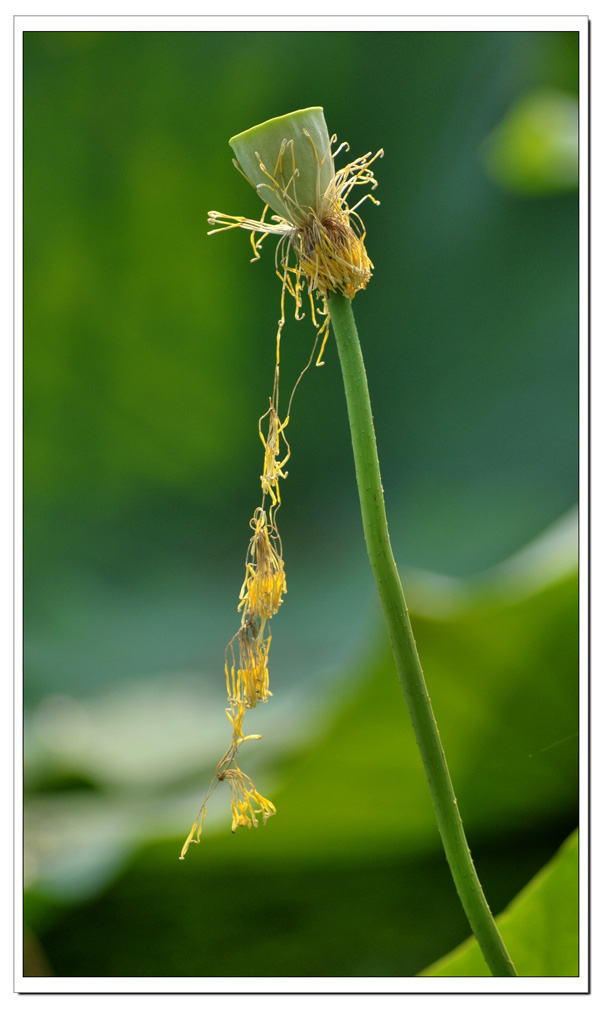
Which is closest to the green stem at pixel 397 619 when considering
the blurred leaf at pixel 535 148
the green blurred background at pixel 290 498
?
the green blurred background at pixel 290 498

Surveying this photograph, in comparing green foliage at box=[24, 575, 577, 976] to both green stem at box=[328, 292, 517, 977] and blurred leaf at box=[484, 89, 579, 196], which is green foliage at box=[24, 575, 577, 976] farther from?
blurred leaf at box=[484, 89, 579, 196]

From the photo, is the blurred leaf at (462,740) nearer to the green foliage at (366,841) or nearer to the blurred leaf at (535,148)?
the green foliage at (366,841)

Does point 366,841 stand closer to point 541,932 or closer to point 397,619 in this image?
point 541,932

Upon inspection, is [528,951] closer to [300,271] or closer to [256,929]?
[256,929]

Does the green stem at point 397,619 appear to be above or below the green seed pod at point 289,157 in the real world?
below

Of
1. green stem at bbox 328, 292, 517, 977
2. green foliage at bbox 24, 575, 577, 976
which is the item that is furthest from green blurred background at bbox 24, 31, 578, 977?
green stem at bbox 328, 292, 517, 977

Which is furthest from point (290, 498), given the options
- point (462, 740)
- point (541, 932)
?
point (541, 932)

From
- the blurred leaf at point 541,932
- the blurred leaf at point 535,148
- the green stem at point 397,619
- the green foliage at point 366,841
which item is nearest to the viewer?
the green stem at point 397,619
